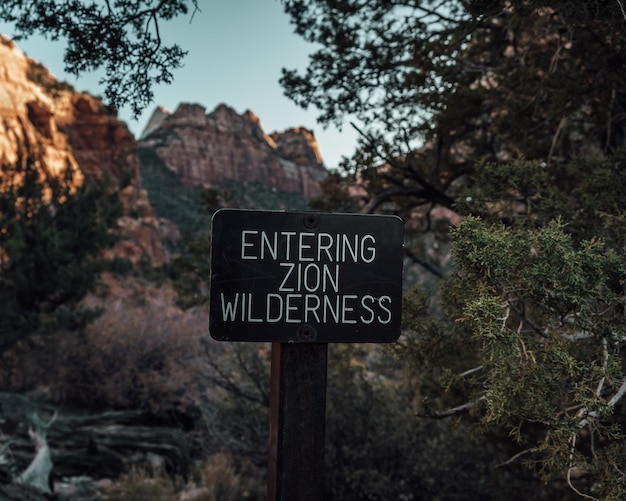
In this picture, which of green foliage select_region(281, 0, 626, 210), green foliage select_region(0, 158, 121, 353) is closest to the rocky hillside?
green foliage select_region(0, 158, 121, 353)

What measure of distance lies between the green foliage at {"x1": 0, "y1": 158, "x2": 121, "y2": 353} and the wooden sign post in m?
12.2

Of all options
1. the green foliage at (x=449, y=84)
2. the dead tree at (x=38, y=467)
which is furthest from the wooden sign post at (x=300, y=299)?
the dead tree at (x=38, y=467)

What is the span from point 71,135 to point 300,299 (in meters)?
40.1

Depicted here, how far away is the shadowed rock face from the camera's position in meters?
72.8

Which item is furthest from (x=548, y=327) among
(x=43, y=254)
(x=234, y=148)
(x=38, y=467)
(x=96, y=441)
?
(x=234, y=148)

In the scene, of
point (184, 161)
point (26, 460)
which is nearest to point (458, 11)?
point (26, 460)

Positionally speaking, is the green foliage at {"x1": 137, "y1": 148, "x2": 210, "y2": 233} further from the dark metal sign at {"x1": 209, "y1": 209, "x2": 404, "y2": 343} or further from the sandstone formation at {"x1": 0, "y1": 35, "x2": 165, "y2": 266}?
the dark metal sign at {"x1": 209, "y1": 209, "x2": 404, "y2": 343}

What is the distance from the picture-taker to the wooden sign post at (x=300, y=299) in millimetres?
2047

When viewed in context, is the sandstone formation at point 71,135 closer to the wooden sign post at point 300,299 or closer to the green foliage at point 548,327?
the green foliage at point 548,327

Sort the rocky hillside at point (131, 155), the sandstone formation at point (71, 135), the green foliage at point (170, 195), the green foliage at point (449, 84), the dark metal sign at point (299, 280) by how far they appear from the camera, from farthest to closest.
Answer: the green foliage at point (170, 195) → the rocky hillside at point (131, 155) → the sandstone formation at point (71, 135) → the green foliage at point (449, 84) → the dark metal sign at point (299, 280)

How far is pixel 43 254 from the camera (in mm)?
13867

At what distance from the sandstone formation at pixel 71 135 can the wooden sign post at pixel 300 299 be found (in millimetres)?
31418

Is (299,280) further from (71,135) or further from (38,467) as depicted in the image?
(71,135)

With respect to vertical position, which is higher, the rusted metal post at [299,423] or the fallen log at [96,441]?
the rusted metal post at [299,423]
